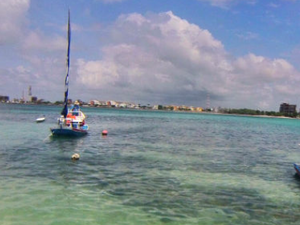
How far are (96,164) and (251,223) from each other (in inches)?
573

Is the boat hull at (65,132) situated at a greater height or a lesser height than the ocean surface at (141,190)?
greater

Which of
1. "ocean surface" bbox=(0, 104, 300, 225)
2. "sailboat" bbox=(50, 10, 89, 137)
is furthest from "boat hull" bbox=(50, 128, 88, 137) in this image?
"ocean surface" bbox=(0, 104, 300, 225)

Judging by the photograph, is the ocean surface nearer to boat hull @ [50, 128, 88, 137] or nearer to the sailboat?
boat hull @ [50, 128, 88, 137]

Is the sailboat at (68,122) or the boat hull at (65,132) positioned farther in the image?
the sailboat at (68,122)

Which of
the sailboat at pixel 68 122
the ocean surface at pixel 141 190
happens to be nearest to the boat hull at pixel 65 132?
the sailboat at pixel 68 122

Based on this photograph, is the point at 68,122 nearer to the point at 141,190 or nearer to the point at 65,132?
the point at 65,132

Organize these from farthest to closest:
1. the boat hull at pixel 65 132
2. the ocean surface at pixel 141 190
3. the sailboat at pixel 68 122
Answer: the sailboat at pixel 68 122
the boat hull at pixel 65 132
the ocean surface at pixel 141 190

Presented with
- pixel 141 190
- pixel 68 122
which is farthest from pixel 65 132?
pixel 141 190

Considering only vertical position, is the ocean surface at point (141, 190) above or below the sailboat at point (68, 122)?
below

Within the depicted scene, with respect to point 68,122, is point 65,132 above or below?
below

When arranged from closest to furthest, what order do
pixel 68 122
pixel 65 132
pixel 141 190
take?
pixel 141 190
pixel 65 132
pixel 68 122

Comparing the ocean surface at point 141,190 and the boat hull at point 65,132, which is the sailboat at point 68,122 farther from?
the ocean surface at point 141,190

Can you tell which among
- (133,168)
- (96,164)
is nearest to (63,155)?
(96,164)

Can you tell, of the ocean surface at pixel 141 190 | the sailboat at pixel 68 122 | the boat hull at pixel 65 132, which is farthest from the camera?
the sailboat at pixel 68 122
